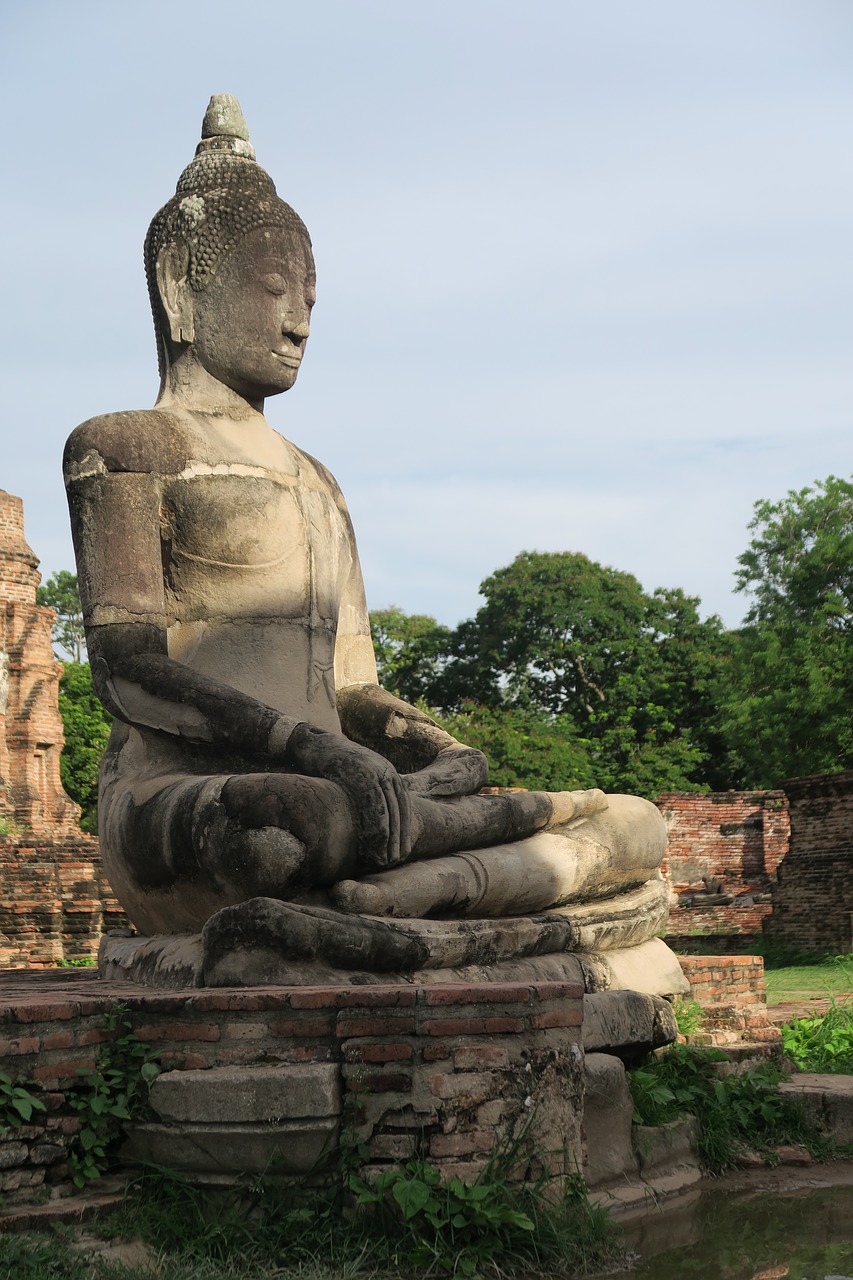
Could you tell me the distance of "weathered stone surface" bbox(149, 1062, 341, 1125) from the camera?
317cm

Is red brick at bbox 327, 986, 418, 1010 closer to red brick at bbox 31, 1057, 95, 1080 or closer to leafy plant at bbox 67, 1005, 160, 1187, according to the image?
leafy plant at bbox 67, 1005, 160, 1187

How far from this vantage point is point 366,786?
420 centimetres

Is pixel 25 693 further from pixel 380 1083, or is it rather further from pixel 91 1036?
pixel 380 1083

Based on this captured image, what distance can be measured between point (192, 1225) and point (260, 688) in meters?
1.98

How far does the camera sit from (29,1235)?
293cm

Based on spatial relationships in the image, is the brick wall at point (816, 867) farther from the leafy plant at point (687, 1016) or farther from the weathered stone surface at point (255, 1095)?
the weathered stone surface at point (255, 1095)

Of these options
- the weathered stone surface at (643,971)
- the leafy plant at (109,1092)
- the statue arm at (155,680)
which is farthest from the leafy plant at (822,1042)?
the leafy plant at (109,1092)

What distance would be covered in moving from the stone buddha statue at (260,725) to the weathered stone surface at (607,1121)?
18.7 inches

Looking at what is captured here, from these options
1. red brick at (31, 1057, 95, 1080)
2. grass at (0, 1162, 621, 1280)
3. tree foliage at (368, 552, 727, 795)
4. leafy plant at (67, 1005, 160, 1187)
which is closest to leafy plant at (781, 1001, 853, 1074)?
grass at (0, 1162, 621, 1280)

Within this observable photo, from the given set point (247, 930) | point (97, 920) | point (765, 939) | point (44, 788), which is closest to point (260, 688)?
point (247, 930)

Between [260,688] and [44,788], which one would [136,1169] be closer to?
[260,688]

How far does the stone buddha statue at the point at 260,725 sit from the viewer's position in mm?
4059

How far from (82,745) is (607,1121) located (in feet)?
90.9

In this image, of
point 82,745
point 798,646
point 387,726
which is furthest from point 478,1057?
point 82,745
